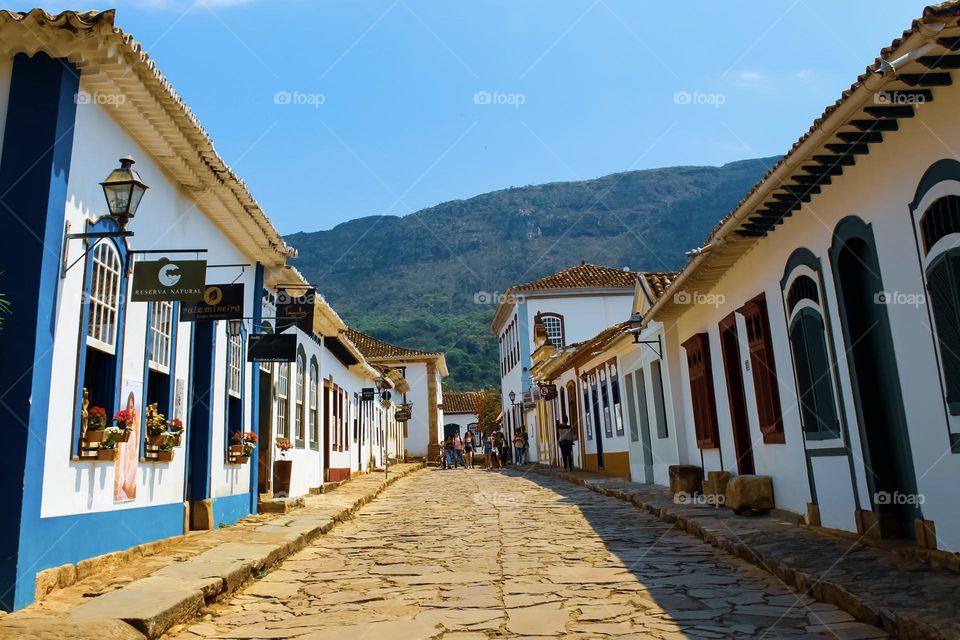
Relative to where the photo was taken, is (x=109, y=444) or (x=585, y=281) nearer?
(x=109, y=444)

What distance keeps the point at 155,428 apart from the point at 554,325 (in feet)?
91.8

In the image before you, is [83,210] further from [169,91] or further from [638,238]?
[638,238]

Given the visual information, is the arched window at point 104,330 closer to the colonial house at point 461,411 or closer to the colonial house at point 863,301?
the colonial house at point 863,301

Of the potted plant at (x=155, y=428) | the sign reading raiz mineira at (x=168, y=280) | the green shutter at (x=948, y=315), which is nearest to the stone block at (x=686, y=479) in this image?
the green shutter at (x=948, y=315)

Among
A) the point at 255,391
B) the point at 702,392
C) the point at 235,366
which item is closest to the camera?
the point at 235,366

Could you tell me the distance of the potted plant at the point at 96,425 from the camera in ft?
21.3

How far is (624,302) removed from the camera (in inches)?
1385

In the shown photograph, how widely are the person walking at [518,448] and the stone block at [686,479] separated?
72.6ft

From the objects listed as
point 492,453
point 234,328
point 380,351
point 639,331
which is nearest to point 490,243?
point 380,351

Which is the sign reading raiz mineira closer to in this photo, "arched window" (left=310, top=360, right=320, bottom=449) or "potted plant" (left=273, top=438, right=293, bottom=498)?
"potted plant" (left=273, top=438, right=293, bottom=498)

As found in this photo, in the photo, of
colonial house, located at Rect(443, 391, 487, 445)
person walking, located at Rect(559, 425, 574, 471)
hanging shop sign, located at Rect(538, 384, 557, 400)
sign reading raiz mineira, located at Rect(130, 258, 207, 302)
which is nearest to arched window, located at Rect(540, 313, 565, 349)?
hanging shop sign, located at Rect(538, 384, 557, 400)

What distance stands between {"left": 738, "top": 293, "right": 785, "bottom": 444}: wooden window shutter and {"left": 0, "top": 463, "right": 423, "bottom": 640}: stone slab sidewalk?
615cm

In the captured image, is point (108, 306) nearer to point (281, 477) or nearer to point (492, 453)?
point (281, 477)

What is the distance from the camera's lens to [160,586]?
19.7 feet
